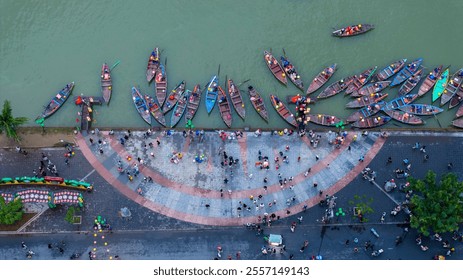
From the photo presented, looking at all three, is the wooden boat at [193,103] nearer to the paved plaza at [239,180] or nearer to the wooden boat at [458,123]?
the paved plaza at [239,180]

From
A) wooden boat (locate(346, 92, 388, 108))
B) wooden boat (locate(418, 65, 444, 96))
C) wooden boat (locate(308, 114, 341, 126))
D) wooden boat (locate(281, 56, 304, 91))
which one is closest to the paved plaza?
wooden boat (locate(308, 114, 341, 126))

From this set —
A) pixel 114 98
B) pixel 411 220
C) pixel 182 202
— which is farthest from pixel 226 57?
pixel 411 220

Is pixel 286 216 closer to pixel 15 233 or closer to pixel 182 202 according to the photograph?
pixel 182 202

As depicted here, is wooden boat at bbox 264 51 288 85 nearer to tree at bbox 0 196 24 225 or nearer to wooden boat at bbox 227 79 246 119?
wooden boat at bbox 227 79 246 119

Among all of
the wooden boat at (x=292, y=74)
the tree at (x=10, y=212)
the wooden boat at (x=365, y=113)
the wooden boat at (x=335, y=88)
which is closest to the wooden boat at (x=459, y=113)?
the wooden boat at (x=365, y=113)

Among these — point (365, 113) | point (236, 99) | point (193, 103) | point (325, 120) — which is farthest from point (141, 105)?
point (365, 113)
